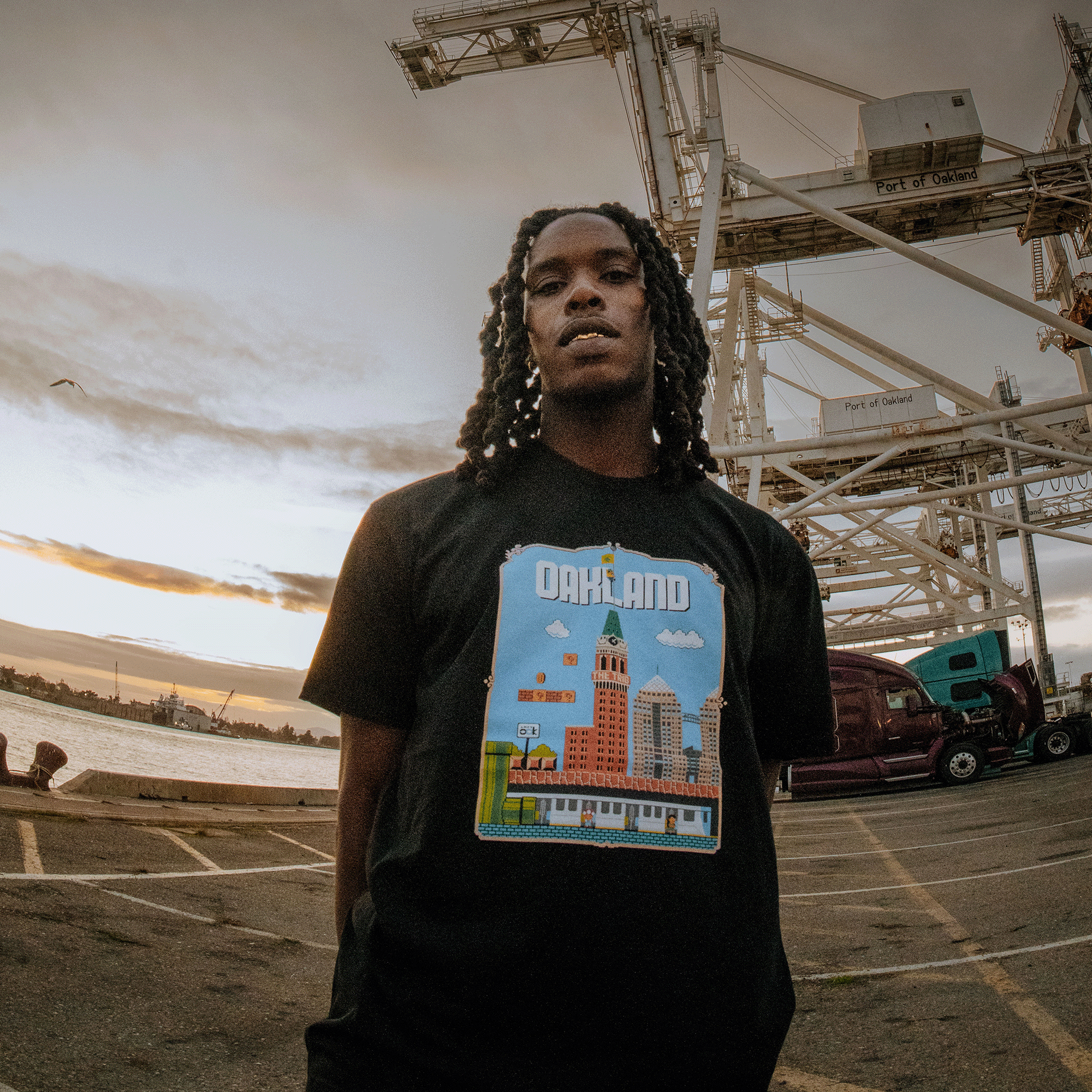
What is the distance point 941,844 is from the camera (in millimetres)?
8133

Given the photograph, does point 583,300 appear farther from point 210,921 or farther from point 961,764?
point 961,764

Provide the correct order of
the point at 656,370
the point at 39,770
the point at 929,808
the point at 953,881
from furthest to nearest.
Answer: the point at 929,808 → the point at 39,770 → the point at 953,881 → the point at 656,370

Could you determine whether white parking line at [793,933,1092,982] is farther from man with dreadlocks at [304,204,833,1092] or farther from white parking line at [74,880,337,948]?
man with dreadlocks at [304,204,833,1092]

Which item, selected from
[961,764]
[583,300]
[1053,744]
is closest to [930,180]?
[961,764]

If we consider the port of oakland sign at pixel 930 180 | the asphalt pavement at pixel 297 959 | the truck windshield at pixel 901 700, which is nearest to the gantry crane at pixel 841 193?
the port of oakland sign at pixel 930 180

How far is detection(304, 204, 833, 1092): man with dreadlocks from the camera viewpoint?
1268 millimetres

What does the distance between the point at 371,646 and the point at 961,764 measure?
15.5 metres

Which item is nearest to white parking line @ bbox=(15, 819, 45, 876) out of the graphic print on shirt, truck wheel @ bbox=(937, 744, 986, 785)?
the graphic print on shirt

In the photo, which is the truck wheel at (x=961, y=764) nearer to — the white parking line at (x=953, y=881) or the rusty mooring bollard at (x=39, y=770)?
the white parking line at (x=953, y=881)

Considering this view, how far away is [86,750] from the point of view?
68562 millimetres

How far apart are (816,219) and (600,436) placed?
14.2 metres

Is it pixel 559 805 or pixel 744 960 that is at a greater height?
pixel 559 805

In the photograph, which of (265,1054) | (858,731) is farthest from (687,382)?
(858,731)

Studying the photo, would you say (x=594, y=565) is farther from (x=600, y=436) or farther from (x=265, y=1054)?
(x=265, y=1054)
